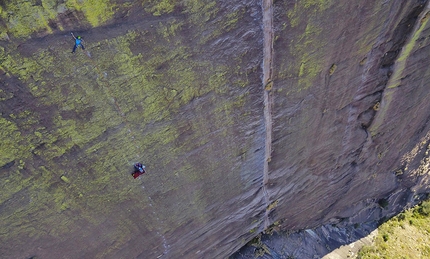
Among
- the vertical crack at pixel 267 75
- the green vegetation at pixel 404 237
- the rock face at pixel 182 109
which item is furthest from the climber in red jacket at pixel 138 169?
the green vegetation at pixel 404 237

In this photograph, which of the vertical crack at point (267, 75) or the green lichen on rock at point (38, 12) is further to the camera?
the vertical crack at point (267, 75)

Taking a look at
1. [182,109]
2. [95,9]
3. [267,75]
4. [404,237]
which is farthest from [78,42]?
[404,237]

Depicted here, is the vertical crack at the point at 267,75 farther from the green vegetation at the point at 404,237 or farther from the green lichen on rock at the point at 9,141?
the green vegetation at the point at 404,237

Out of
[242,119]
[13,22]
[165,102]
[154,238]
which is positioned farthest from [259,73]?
[154,238]

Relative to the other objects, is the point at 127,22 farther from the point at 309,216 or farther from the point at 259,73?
the point at 309,216

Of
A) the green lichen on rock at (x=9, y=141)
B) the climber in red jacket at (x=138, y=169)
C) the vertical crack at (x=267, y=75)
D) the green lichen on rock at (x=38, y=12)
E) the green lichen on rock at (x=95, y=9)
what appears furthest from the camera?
the climber in red jacket at (x=138, y=169)

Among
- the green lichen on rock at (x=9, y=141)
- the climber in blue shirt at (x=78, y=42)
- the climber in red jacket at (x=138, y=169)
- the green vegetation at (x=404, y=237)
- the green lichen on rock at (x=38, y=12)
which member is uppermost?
the green lichen on rock at (x=38, y=12)
